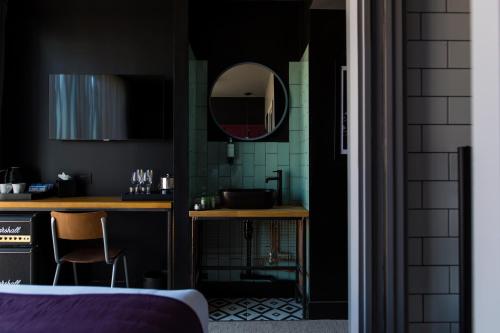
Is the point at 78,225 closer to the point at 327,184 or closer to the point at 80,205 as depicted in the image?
the point at 80,205

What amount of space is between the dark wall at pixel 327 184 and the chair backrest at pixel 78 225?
1578mm

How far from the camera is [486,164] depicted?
65cm

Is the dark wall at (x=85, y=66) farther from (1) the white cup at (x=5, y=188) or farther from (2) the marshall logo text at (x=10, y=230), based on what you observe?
(2) the marshall logo text at (x=10, y=230)

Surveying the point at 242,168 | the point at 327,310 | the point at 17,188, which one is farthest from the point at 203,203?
the point at 17,188

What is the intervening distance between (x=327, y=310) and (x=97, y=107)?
2.58m

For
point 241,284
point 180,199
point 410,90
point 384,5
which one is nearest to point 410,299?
point 410,90

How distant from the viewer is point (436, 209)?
61.6 inches

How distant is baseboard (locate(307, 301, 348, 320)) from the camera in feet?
9.35

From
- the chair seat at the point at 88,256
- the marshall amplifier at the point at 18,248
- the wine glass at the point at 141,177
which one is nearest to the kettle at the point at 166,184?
the wine glass at the point at 141,177

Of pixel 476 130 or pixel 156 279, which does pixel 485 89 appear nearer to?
pixel 476 130

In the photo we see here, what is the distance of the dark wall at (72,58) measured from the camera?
3.34 metres

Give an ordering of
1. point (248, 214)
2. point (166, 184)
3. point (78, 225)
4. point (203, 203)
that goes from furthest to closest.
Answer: point (166, 184) < point (203, 203) < point (248, 214) < point (78, 225)

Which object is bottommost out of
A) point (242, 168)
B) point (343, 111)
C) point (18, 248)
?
point (18, 248)

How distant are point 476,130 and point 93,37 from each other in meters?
3.42
